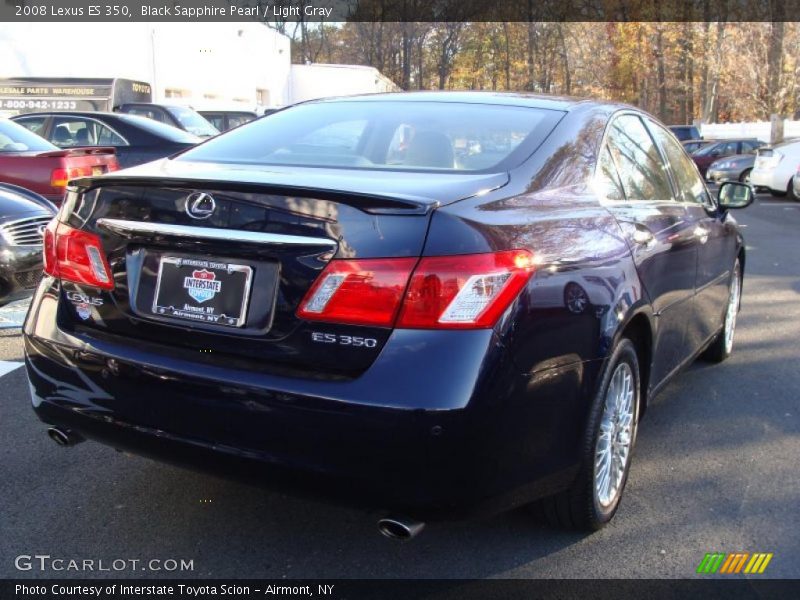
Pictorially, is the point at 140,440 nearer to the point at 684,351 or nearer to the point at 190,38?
the point at 684,351

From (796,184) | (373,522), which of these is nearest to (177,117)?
(796,184)

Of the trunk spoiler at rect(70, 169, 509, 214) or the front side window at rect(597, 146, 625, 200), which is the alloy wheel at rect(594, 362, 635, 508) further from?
the trunk spoiler at rect(70, 169, 509, 214)

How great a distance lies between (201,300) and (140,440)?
0.51 meters

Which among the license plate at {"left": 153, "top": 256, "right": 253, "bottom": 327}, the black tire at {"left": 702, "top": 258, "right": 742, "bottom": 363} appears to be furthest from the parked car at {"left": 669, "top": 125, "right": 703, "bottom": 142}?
the license plate at {"left": 153, "top": 256, "right": 253, "bottom": 327}

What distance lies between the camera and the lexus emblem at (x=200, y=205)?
258cm

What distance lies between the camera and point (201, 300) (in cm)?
260

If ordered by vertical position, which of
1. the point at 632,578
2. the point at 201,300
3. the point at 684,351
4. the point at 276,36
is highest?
the point at 276,36

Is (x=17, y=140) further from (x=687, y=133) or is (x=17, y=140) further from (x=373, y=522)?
(x=687, y=133)

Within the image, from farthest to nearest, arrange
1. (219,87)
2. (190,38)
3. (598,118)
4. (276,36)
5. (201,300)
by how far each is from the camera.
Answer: (276,36) → (219,87) → (190,38) → (598,118) → (201,300)

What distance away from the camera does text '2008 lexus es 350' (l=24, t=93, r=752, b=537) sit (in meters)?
2.38

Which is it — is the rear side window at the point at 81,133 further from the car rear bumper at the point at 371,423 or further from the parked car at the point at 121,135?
the car rear bumper at the point at 371,423

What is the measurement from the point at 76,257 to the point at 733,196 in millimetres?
3771

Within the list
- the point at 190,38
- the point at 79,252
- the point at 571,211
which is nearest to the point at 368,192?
the point at 571,211

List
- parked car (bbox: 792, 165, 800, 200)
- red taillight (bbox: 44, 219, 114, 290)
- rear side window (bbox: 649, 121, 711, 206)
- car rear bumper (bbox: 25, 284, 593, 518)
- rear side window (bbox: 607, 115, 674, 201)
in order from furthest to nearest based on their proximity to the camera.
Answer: parked car (bbox: 792, 165, 800, 200) → rear side window (bbox: 649, 121, 711, 206) → rear side window (bbox: 607, 115, 674, 201) → red taillight (bbox: 44, 219, 114, 290) → car rear bumper (bbox: 25, 284, 593, 518)
